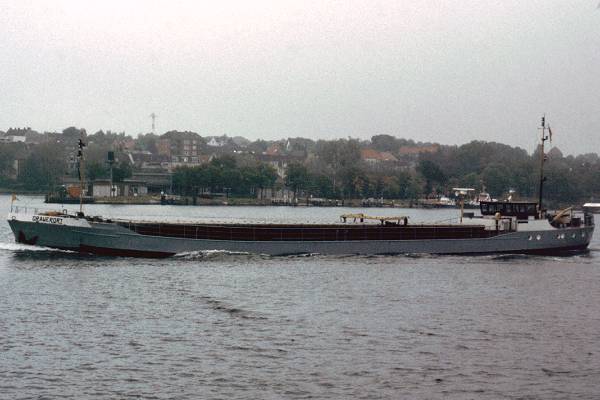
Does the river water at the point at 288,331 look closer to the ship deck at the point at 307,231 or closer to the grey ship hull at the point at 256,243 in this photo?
the grey ship hull at the point at 256,243

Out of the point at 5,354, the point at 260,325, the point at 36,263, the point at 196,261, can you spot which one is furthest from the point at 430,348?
the point at 36,263

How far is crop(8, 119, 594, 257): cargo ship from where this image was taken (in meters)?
63.8

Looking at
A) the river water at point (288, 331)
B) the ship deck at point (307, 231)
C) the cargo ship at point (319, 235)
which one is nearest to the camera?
the river water at point (288, 331)

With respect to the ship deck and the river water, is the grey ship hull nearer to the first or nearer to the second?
the ship deck

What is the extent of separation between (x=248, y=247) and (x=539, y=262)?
2481 cm

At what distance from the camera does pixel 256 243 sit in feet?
223

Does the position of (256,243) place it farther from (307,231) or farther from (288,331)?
(288,331)

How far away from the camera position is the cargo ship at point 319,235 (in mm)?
63781

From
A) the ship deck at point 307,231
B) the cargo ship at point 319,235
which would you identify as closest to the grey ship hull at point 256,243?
the cargo ship at point 319,235

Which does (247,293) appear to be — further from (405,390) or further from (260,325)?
(405,390)

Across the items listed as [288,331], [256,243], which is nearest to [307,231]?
[256,243]

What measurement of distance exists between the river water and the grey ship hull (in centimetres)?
202

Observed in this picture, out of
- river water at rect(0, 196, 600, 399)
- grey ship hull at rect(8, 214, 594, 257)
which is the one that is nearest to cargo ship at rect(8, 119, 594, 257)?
grey ship hull at rect(8, 214, 594, 257)

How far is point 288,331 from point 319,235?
30384mm
